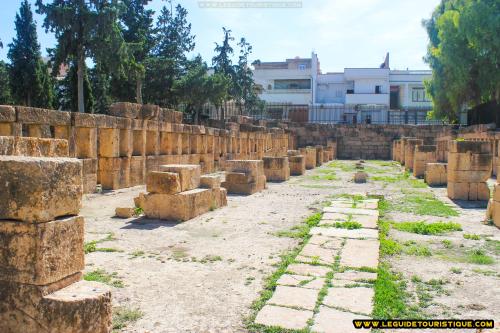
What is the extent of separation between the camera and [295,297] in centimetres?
473

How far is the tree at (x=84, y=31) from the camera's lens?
24.7 metres

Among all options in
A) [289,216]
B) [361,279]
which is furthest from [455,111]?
[361,279]

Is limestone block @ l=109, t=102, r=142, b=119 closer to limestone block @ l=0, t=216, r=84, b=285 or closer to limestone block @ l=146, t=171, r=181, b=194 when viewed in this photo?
limestone block @ l=146, t=171, r=181, b=194

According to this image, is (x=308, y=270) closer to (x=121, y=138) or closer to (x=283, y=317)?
(x=283, y=317)

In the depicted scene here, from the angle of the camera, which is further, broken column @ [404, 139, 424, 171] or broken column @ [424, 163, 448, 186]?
broken column @ [404, 139, 424, 171]

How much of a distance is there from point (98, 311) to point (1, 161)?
136cm

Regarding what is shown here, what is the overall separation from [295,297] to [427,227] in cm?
470

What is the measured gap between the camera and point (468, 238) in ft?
25.6

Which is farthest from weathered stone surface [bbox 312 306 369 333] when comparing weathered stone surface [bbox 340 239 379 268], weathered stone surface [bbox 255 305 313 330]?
weathered stone surface [bbox 340 239 379 268]

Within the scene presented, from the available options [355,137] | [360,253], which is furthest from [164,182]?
[355,137]

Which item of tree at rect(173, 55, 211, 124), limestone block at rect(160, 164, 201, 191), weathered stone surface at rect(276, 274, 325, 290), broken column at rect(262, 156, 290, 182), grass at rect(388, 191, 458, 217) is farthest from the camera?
tree at rect(173, 55, 211, 124)

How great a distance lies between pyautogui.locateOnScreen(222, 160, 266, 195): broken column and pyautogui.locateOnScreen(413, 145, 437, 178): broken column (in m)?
8.29

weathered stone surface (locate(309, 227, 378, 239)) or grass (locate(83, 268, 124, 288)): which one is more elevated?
weathered stone surface (locate(309, 227, 378, 239))

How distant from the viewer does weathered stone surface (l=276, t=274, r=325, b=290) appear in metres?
5.08
